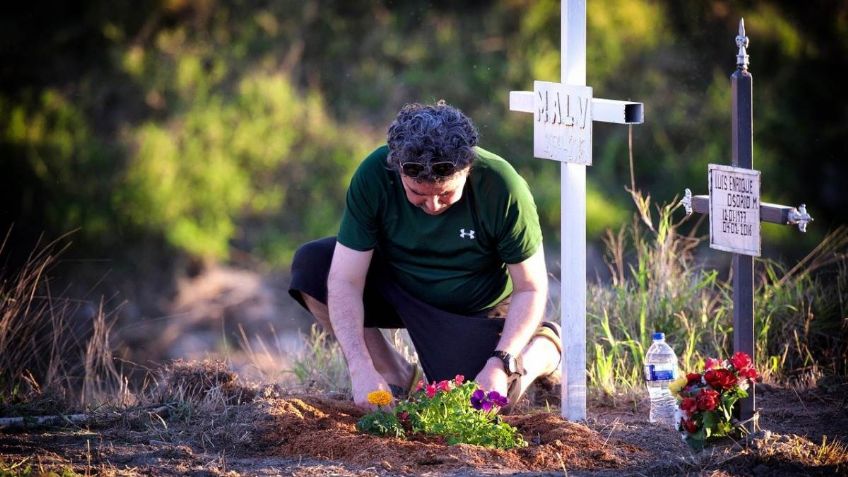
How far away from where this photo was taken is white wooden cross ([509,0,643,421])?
4.32m

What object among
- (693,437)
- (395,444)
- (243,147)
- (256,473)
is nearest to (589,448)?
(693,437)

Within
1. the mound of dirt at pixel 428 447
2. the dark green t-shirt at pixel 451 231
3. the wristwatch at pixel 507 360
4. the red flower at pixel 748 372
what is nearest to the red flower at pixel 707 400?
the red flower at pixel 748 372

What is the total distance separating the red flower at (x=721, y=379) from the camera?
369cm

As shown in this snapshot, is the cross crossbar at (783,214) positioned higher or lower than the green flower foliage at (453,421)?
higher

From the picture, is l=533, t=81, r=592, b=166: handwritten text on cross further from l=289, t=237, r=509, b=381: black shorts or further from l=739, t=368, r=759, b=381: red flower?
l=739, t=368, r=759, b=381: red flower

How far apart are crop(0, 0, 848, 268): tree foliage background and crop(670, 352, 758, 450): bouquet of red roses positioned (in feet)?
25.2

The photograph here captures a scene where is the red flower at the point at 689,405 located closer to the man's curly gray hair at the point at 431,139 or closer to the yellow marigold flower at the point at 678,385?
the yellow marigold flower at the point at 678,385

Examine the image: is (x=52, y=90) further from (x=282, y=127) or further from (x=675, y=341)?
(x=675, y=341)

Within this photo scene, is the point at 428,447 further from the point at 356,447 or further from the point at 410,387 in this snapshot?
the point at 410,387

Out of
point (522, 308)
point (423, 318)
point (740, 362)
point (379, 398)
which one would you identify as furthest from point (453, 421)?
point (740, 362)

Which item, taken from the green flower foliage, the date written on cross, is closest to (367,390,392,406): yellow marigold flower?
the green flower foliage

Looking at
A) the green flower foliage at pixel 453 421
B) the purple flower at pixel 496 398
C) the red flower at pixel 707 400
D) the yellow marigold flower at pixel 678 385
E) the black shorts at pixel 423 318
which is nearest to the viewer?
the red flower at pixel 707 400

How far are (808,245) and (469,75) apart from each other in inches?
162

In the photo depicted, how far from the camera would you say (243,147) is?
484 inches
